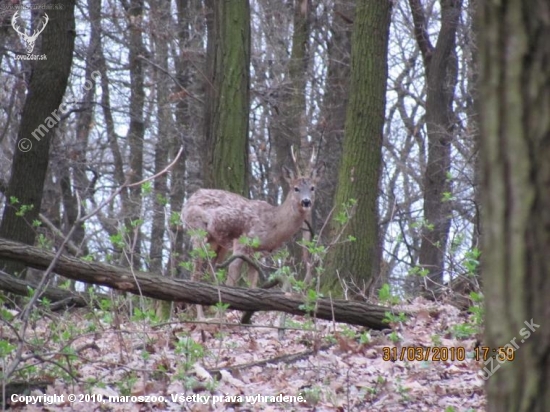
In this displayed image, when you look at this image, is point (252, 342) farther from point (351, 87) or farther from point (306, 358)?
point (351, 87)

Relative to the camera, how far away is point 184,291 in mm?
6891

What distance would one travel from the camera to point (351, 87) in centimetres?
1272

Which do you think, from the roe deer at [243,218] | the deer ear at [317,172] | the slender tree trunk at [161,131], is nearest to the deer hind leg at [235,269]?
the roe deer at [243,218]

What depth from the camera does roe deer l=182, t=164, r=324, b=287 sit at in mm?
12242

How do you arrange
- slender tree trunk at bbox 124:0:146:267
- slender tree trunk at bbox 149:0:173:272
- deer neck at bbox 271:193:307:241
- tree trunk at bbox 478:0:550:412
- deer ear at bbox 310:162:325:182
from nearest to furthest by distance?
tree trunk at bbox 478:0:550:412, deer neck at bbox 271:193:307:241, deer ear at bbox 310:162:325:182, slender tree trunk at bbox 149:0:173:272, slender tree trunk at bbox 124:0:146:267

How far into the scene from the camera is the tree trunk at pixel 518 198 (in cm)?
256

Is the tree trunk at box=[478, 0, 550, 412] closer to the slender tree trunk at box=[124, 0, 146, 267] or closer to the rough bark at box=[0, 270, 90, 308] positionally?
the rough bark at box=[0, 270, 90, 308]

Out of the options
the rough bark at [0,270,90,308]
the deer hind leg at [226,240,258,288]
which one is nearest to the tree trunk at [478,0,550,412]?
the rough bark at [0,270,90,308]

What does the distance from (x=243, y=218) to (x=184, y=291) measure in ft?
19.0
